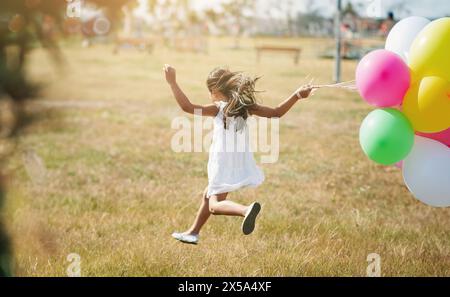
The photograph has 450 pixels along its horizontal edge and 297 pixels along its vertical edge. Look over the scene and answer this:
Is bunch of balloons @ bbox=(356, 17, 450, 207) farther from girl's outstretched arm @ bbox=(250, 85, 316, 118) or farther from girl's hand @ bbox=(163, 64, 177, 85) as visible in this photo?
girl's hand @ bbox=(163, 64, 177, 85)

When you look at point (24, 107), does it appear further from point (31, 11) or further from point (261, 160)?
point (261, 160)

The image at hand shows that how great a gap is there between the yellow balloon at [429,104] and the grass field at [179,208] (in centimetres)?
105

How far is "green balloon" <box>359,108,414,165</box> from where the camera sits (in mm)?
2871

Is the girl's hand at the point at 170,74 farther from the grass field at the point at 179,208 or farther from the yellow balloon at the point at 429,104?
the yellow balloon at the point at 429,104

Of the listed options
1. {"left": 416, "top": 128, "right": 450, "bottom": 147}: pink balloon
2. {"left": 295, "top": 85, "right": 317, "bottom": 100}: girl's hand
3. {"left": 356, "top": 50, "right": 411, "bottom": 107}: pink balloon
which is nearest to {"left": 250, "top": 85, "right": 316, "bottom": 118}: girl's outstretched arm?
{"left": 295, "top": 85, "right": 317, "bottom": 100}: girl's hand

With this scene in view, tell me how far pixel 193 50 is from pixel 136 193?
23595 millimetres

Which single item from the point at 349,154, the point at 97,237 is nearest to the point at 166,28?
the point at 349,154

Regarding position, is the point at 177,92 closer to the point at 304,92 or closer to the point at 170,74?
the point at 170,74

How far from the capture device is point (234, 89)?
121 inches

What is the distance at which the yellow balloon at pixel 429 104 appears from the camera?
9.23ft

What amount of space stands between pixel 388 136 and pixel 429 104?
0.88 feet

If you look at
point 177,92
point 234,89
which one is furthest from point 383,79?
point 177,92

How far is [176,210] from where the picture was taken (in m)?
4.26

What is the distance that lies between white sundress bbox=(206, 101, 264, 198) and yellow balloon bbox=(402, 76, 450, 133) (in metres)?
0.93
